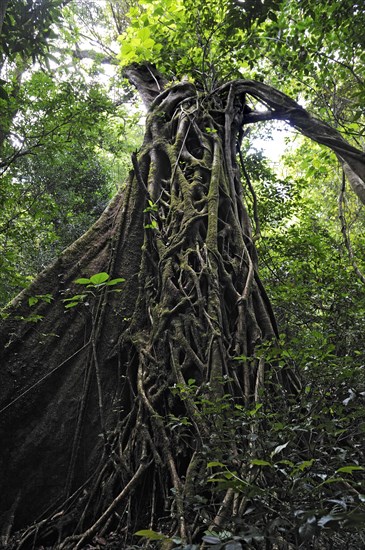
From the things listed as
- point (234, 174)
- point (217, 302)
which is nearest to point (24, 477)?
point (217, 302)

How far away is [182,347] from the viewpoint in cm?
267

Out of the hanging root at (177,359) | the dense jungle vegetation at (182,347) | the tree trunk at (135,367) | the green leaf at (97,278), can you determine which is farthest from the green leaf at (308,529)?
the green leaf at (97,278)

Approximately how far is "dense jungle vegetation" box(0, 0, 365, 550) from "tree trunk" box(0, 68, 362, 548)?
0.04ft

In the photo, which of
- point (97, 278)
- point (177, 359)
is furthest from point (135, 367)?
point (97, 278)

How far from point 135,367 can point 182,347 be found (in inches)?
16.3

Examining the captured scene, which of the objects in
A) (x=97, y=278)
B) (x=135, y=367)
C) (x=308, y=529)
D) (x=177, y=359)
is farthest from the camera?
(x=135, y=367)

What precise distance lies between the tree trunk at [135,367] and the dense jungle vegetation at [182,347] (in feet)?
0.04

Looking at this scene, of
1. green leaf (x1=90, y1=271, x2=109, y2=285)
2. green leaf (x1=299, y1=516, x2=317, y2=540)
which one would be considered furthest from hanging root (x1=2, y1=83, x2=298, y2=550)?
green leaf (x1=90, y1=271, x2=109, y2=285)

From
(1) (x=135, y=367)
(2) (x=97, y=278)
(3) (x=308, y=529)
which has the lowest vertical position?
(3) (x=308, y=529)

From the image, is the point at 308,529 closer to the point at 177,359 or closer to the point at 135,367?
the point at 177,359

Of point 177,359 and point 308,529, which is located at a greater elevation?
point 177,359

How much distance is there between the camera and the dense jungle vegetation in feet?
5.25

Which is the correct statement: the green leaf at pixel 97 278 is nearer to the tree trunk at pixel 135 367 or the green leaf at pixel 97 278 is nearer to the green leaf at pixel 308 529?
the tree trunk at pixel 135 367

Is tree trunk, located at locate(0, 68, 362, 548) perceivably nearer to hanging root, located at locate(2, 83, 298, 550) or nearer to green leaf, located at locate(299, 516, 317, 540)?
hanging root, located at locate(2, 83, 298, 550)
